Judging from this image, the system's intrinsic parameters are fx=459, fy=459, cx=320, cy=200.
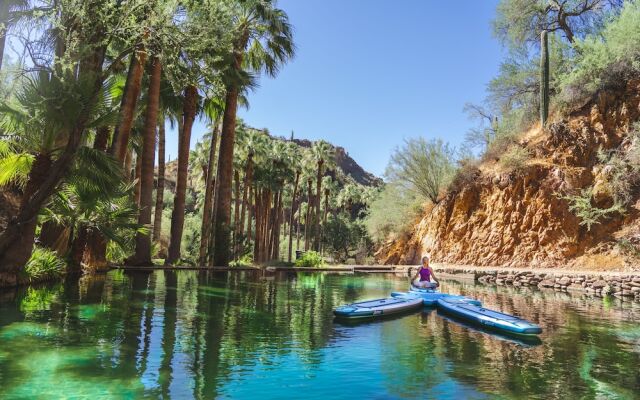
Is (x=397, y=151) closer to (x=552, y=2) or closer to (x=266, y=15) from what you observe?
(x=552, y=2)

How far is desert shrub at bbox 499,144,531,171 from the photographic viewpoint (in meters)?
30.8

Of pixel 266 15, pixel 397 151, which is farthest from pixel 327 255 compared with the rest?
pixel 266 15

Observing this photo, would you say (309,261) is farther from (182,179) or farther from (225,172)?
(182,179)

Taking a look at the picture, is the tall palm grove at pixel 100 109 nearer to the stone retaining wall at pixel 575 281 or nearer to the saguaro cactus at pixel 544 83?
the stone retaining wall at pixel 575 281

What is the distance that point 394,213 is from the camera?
42.1 metres

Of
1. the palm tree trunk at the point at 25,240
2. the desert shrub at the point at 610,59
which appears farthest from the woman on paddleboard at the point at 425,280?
the desert shrub at the point at 610,59

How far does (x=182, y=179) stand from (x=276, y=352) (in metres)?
17.4

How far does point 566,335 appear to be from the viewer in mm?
9906

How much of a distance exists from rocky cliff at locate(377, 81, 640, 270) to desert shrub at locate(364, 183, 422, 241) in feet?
20.6

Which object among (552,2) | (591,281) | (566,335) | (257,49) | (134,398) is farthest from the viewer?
(552,2)

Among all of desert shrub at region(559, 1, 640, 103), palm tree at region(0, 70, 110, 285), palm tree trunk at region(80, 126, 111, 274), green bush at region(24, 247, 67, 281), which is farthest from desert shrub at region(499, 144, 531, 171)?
palm tree at region(0, 70, 110, 285)

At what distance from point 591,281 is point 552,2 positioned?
24.4 meters

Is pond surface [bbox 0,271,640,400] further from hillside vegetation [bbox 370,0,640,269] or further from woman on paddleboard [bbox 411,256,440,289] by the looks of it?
hillside vegetation [bbox 370,0,640,269]

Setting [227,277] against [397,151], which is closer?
[227,277]
